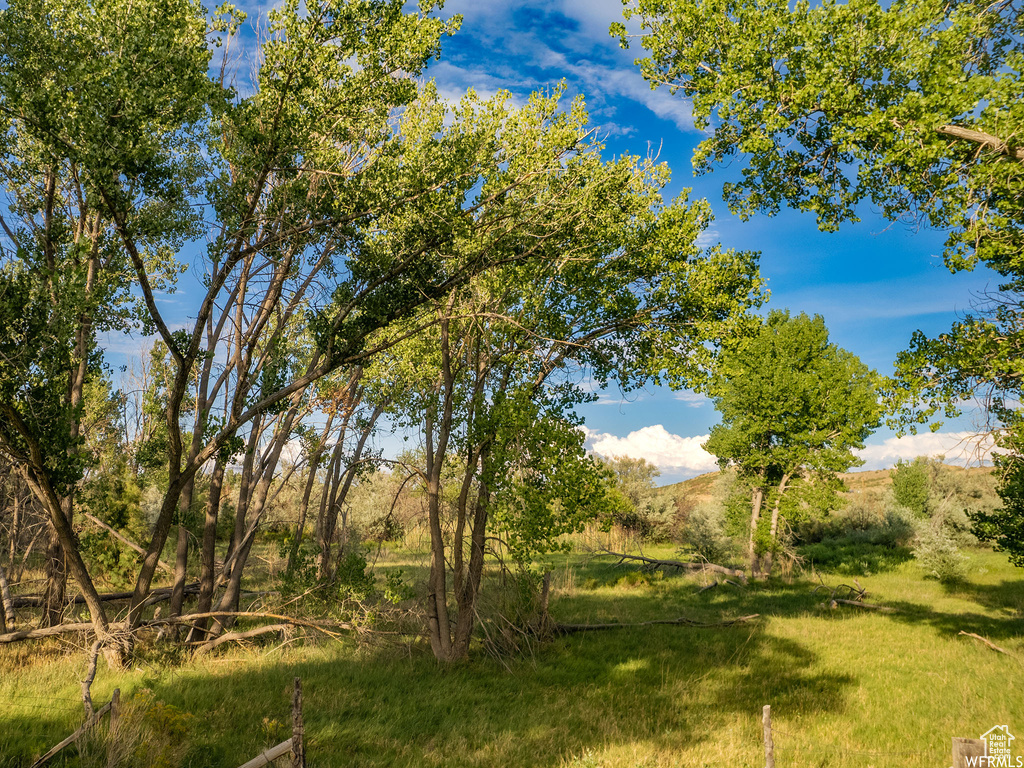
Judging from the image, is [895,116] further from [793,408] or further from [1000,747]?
[793,408]

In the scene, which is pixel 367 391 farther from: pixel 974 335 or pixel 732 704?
pixel 974 335

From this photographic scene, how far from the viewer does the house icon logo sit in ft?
22.1

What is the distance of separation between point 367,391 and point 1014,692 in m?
15.4

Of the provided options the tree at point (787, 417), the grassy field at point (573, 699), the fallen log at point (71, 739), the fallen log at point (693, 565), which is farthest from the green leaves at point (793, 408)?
the fallen log at point (71, 739)

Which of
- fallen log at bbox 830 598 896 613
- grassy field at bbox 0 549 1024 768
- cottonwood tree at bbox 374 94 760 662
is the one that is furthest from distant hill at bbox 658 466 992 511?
cottonwood tree at bbox 374 94 760 662

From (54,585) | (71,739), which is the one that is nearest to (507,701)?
(71,739)

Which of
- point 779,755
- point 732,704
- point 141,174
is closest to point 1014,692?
point 732,704

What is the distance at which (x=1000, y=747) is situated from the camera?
24.7ft

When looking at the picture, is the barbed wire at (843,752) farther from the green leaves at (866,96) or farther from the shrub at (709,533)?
the shrub at (709,533)

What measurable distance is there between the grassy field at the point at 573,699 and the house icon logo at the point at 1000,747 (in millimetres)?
588

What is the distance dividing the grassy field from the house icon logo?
1.93 ft

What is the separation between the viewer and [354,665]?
11656 mm

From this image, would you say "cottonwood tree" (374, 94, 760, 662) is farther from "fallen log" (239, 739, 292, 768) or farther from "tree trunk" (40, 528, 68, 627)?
"tree trunk" (40, 528, 68, 627)

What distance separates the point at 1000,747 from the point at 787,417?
59.0 feet
